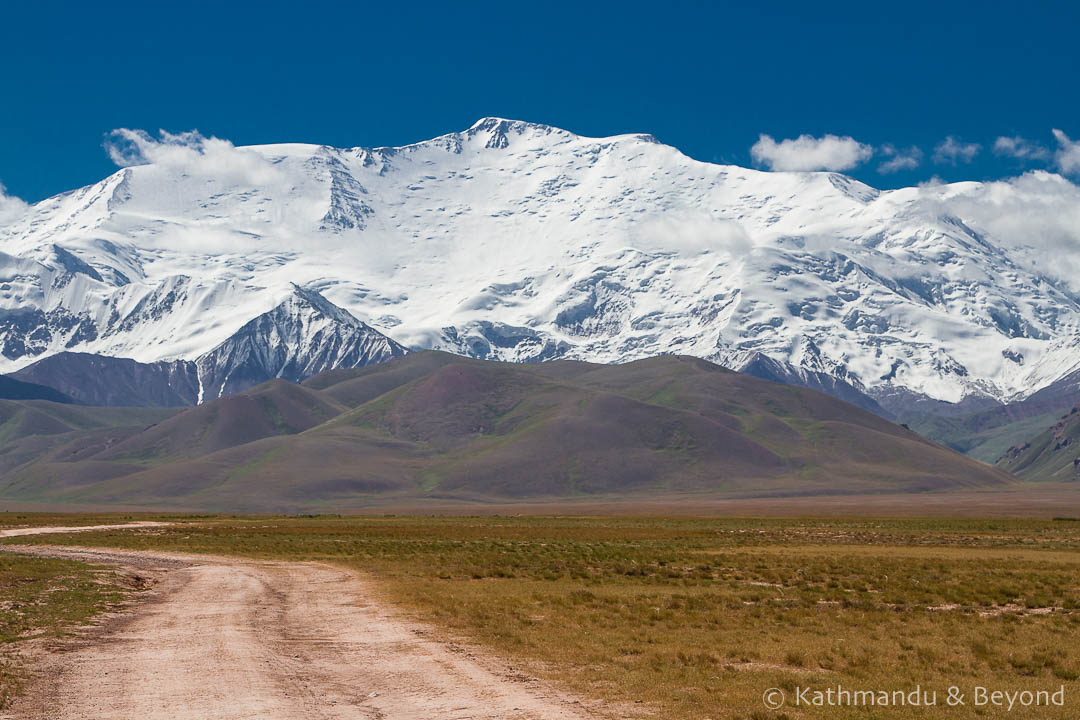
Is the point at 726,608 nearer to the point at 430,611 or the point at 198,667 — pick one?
the point at 430,611

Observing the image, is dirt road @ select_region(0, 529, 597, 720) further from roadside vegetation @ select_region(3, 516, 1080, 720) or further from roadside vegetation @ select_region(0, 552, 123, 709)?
roadside vegetation @ select_region(3, 516, 1080, 720)

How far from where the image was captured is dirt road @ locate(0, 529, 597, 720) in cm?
2722

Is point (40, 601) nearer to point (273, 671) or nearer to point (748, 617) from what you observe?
point (273, 671)

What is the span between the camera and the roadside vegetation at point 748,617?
30.3 m

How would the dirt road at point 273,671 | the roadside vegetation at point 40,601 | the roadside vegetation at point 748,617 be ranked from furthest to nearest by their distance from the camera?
the roadside vegetation at point 40,601 → the roadside vegetation at point 748,617 → the dirt road at point 273,671

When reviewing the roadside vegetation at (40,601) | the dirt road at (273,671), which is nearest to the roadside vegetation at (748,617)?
the dirt road at (273,671)

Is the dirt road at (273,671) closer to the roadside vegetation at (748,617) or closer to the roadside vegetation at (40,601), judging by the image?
the roadside vegetation at (40,601)

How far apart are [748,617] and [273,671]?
1837 centimetres

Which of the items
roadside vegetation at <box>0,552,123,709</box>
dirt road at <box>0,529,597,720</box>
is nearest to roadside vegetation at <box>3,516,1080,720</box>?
dirt road at <box>0,529,597,720</box>

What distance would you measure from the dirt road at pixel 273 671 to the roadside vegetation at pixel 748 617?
198 centimetres

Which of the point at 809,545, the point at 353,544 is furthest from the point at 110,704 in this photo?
the point at 809,545

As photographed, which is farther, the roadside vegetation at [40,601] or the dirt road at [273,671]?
the roadside vegetation at [40,601]

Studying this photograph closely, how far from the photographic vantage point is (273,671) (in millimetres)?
32156

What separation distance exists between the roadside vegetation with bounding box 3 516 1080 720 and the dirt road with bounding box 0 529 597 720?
1984mm
